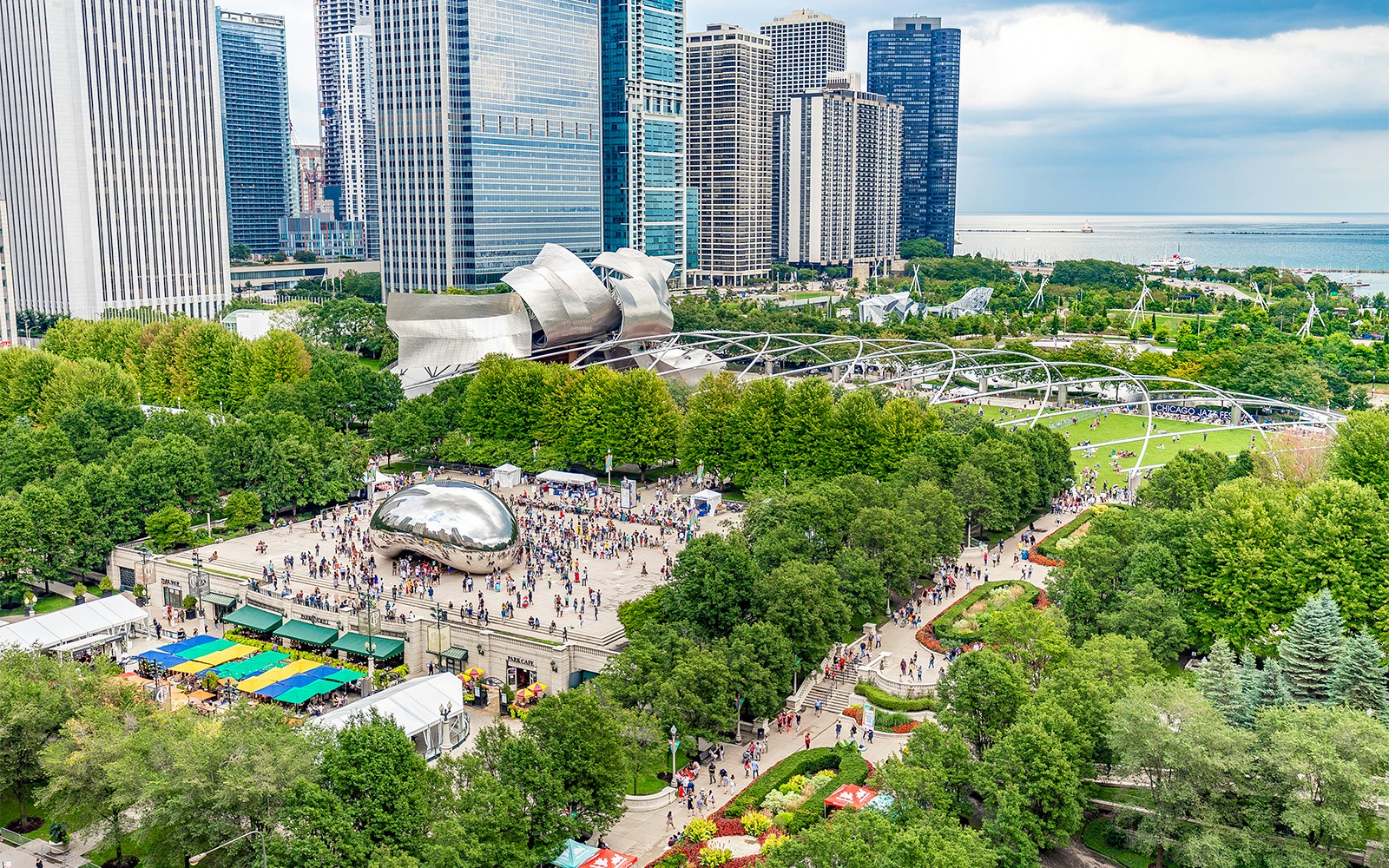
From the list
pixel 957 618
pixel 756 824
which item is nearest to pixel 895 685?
pixel 957 618

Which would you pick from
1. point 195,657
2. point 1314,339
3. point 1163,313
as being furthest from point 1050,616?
point 1163,313

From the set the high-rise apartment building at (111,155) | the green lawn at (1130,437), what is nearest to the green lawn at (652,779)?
the green lawn at (1130,437)

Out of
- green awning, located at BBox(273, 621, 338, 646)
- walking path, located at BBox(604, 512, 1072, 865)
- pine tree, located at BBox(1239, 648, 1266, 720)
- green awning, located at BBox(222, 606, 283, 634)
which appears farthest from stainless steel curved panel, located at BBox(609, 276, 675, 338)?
pine tree, located at BBox(1239, 648, 1266, 720)

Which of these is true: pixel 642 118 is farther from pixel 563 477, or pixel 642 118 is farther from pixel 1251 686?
pixel 1251 686

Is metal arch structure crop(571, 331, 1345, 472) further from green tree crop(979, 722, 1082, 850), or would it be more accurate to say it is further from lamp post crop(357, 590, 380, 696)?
green tree crop(979, 722, 1082, 850)

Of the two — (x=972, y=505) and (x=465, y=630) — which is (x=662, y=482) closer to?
(x=972, y=505)

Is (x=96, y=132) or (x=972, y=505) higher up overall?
(x=96, y=132)
